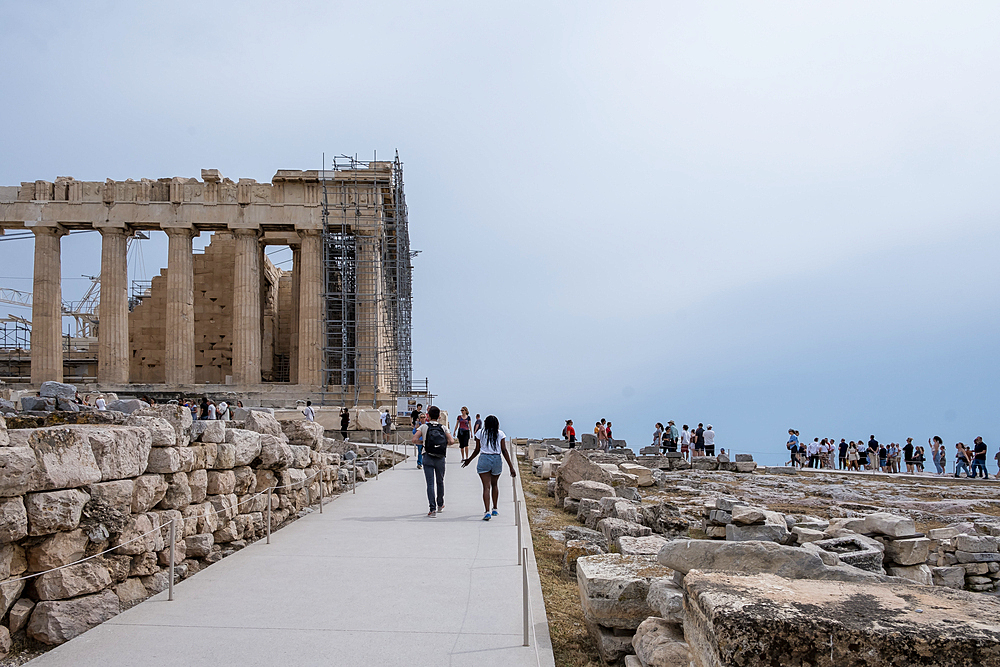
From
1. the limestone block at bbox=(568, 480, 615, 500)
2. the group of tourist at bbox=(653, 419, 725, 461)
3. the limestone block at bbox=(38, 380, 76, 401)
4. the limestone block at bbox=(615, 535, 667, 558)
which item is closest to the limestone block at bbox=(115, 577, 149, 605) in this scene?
the limestone block at bbox=(615, 535, 667, 558)

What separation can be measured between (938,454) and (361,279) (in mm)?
24921

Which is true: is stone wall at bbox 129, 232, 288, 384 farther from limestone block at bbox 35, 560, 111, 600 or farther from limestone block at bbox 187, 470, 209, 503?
limestone block at bbox 35, 560, 111, 600

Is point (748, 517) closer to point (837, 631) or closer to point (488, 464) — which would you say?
point (488, 464)

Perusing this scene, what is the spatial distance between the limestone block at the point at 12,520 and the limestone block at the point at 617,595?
4.07 meters

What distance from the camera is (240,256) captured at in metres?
34.6

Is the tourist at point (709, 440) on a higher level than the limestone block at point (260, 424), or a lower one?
lower

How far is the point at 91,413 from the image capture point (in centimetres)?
738

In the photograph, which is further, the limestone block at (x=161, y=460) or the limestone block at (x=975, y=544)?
the limestone block at (x=975, y=544)

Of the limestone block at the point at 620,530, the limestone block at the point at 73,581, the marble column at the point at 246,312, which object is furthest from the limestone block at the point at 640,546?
the marble column at the point at 246,312

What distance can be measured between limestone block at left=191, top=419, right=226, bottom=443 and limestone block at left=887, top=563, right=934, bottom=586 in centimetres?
856

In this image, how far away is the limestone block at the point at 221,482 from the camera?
26.7 ft

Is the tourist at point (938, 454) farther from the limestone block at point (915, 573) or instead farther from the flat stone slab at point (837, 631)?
the flat stone slab at point (837, 631)

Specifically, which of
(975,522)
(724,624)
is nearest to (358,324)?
(975,522)

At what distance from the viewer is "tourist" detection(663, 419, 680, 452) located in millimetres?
28942
